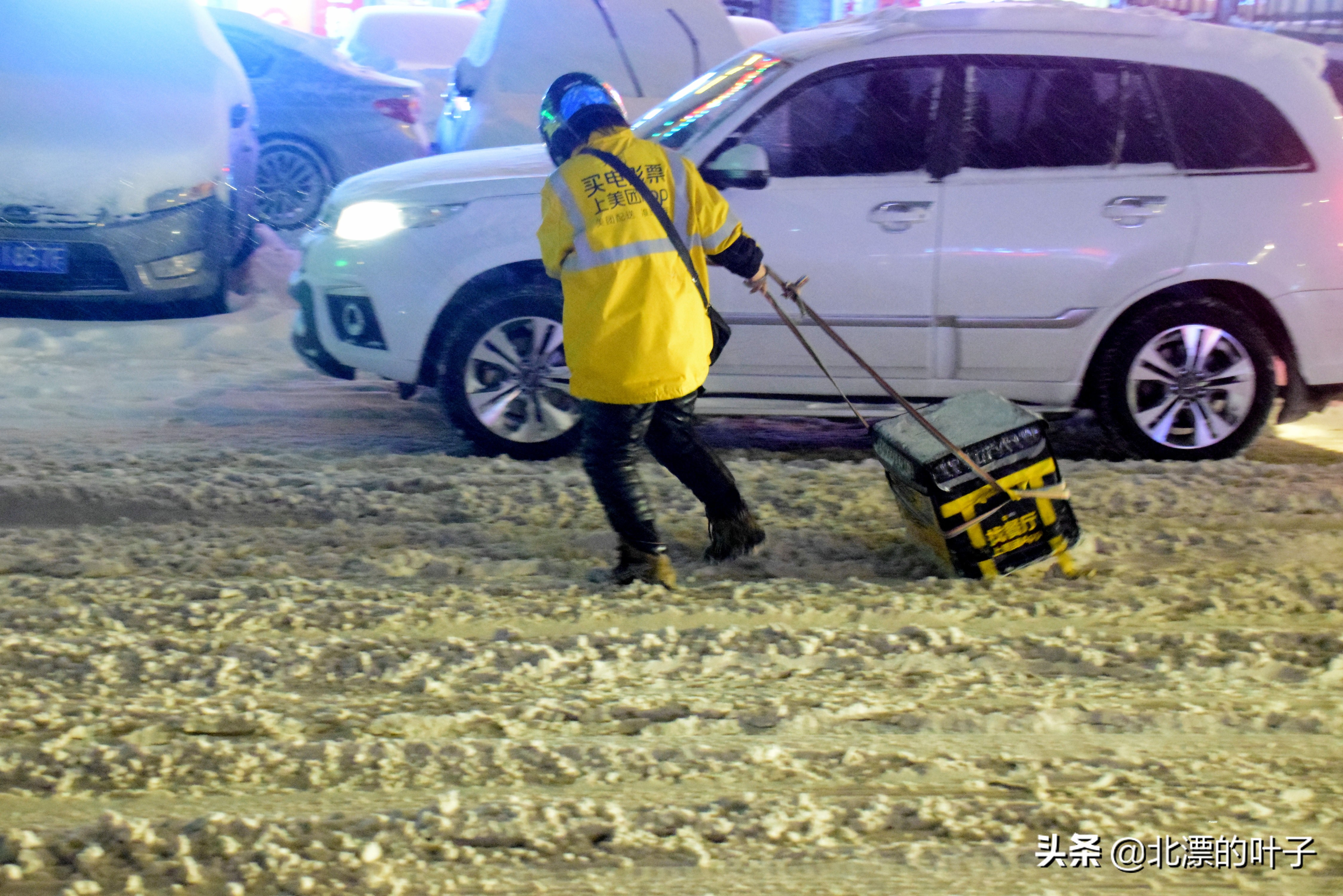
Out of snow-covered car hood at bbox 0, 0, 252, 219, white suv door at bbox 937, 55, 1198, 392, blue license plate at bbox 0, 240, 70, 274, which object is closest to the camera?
white suv door at bbox 937, 55, 1198, 392

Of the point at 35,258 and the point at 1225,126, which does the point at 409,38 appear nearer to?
the point at 35,258

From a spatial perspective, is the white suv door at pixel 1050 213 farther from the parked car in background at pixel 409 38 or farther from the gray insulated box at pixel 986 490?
the parked car in background at pixel 409 38

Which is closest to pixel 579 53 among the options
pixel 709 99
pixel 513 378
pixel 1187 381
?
pixel 709 99

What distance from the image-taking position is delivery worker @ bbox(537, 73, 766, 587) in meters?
Answer: 3.57

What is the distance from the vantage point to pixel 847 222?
16.8 ft

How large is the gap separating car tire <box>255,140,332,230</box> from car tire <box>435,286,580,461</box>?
5065 mm

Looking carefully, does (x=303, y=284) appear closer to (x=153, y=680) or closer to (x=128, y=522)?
(x=128, y=522)

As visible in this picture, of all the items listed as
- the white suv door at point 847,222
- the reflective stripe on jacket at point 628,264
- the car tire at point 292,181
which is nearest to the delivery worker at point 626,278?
the reflective stripe on jacket at point 628,264

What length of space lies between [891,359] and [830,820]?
2833mm

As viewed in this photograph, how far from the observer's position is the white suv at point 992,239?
5.09 metres

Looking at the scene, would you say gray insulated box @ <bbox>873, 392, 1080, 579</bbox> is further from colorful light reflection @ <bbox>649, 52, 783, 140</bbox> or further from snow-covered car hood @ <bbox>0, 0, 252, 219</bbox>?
snow-covered car hood @ <bbox>0, 0, 252, 219</bbox>

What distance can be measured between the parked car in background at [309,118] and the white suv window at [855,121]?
5.29 meters

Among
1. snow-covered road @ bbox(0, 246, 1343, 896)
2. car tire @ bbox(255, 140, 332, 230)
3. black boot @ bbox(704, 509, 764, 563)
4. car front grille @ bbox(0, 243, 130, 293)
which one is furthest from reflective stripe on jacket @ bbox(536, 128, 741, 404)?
car tire @ bbox(255, 140, 332, 230)

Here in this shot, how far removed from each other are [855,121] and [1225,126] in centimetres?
150
